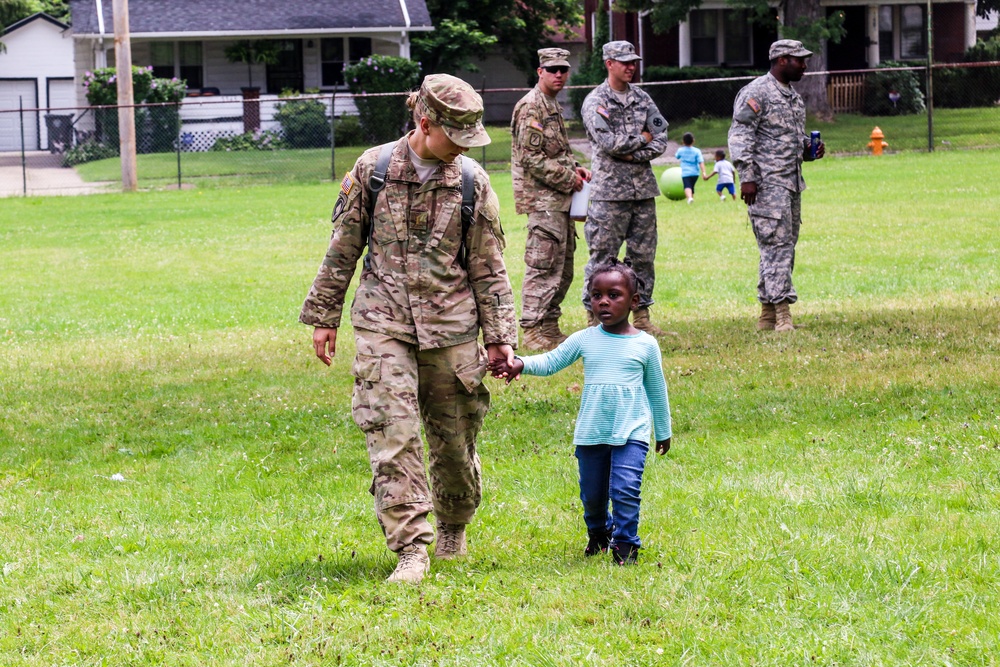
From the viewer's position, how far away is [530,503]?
667 cm

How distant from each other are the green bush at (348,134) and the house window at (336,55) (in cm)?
572

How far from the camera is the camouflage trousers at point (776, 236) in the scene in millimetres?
11219

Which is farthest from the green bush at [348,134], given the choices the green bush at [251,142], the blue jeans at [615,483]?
the blue jeans at [615,483]

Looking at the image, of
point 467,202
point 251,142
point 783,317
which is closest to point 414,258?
point 467,202

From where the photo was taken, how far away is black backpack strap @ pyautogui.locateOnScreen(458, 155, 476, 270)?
5.56m

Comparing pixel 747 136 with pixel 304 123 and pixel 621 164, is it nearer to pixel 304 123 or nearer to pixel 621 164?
pixel 621 164

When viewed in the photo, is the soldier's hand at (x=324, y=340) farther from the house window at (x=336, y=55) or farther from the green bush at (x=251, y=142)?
the house window at (x=336, y=55)

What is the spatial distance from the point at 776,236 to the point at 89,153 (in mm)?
32700

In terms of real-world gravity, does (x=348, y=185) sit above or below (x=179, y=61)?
below

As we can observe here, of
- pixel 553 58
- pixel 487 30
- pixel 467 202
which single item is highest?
pixel 487 30

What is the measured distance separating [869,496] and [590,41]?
4999 centimetres

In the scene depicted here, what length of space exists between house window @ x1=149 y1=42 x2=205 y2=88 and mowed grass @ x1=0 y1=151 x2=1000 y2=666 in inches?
1209

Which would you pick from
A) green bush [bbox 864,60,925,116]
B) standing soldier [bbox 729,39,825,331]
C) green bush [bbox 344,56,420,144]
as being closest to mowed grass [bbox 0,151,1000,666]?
standing soldier [bbox 729,39,825,331]

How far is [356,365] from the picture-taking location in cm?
554
